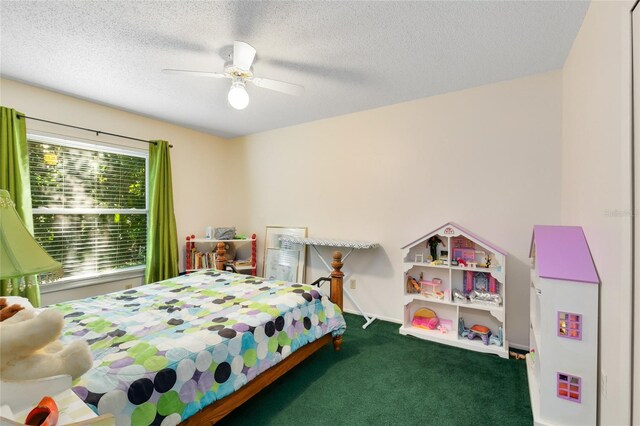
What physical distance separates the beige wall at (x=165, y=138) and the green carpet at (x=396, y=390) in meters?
2.60

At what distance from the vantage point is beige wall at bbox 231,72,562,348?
2.57 meters

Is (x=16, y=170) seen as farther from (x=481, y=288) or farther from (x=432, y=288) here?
(x=481, y=288)

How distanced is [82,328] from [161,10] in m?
1.92

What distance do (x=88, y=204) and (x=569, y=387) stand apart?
169 inches

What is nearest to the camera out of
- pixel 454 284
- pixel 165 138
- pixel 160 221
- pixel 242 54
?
pixel 242 54

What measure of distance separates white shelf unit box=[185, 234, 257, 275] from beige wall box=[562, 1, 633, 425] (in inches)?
139

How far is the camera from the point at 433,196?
3037mm

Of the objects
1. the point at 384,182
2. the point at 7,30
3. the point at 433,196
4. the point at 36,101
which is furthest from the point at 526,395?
the point at 36,101

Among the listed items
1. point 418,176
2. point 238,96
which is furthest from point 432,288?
point 238,96

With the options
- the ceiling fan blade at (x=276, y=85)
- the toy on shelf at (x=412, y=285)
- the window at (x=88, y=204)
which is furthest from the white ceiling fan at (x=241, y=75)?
the toy on shelf at (x=412, y=285)

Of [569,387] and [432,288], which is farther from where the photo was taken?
[432,288]

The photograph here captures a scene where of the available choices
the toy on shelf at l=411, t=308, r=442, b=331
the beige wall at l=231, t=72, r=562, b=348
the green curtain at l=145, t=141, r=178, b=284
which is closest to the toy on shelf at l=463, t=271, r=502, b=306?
the beige wall at l=231, t=72, r=562, b=348

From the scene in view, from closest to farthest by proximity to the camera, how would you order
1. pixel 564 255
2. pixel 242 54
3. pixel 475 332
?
pixel 564 255 < pixel 242 54 < pixel 475 332

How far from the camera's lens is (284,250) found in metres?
4.07
